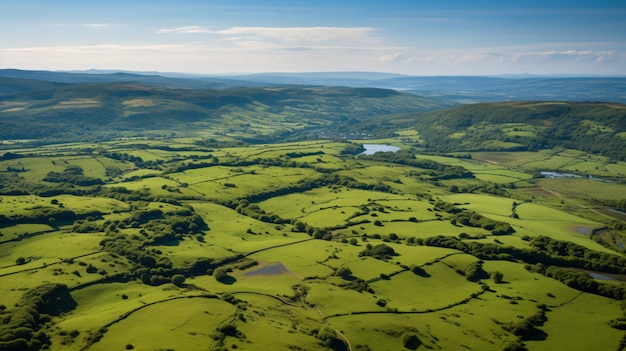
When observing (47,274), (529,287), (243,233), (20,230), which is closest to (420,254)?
(529,287)

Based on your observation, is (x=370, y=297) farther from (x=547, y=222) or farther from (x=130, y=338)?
(x=547, y=222)

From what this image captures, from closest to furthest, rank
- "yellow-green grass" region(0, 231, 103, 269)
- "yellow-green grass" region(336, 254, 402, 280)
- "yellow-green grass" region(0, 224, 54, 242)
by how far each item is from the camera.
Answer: "yellow-green grass" region(0, 231, 103, 269)
"yellow-green grass" region(336, 254, 402, 280)
"yellow-green grass" region(0, 224, 54, 242)

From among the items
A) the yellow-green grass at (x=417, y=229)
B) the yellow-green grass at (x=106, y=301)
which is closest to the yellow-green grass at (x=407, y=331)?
the yellow-green grass at (x=106, y=301)

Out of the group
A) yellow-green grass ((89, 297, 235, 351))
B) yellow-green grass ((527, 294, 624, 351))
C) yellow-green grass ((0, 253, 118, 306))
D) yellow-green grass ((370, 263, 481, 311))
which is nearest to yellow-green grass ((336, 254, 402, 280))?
yellow-green grass ((370, 263, 481, 311))

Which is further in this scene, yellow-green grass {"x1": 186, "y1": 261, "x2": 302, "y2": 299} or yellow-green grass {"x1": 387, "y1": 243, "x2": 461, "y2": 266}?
yellow-green grass {"x1": 387, "y1": 243, "x2": 461, "y2": 266}

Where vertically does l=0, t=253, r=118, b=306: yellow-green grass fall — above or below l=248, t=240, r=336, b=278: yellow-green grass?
above

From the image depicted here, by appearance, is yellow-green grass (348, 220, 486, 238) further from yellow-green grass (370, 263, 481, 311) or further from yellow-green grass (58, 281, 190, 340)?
yellow-green grass (58, 281, 190, 340)
